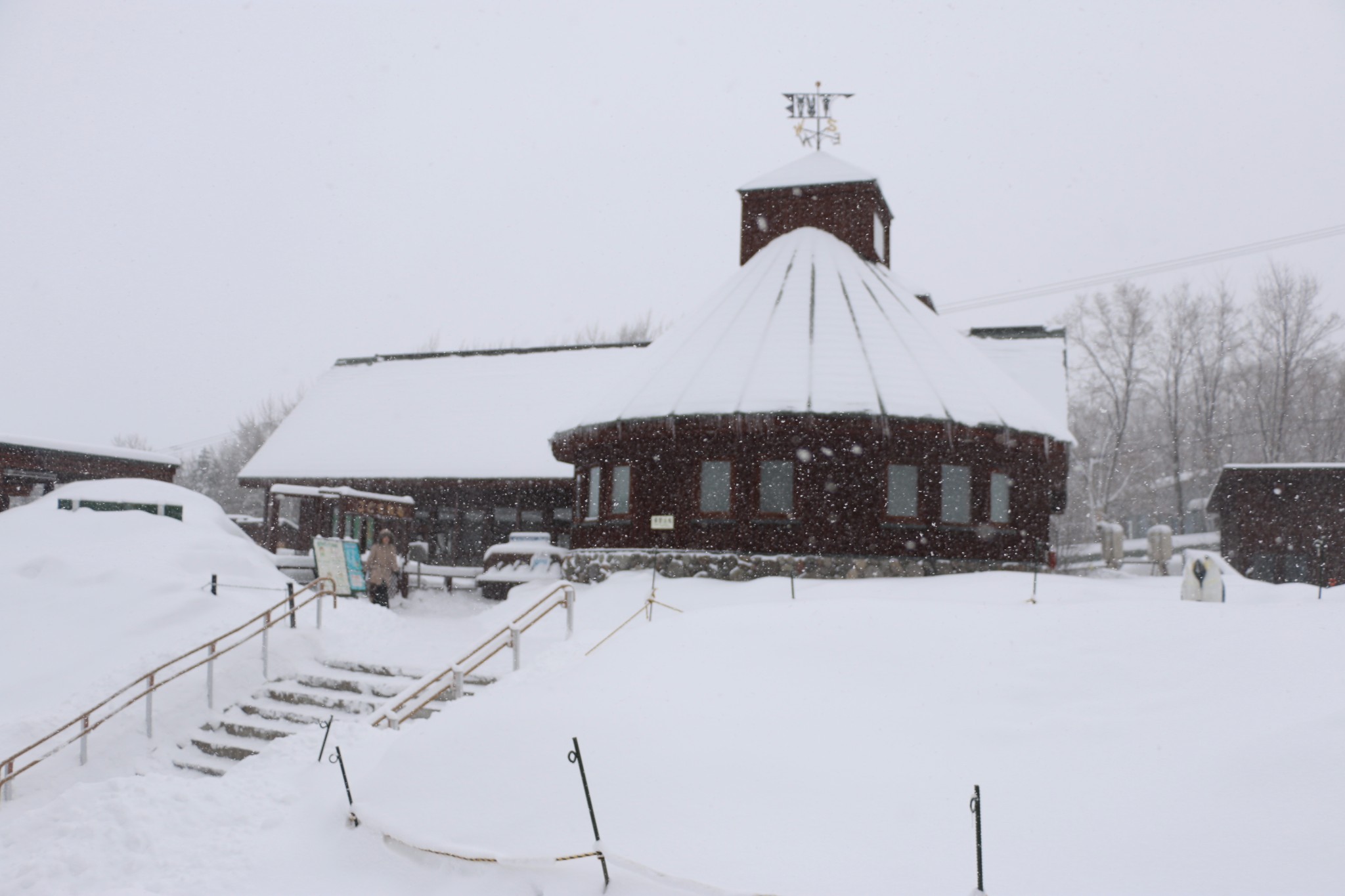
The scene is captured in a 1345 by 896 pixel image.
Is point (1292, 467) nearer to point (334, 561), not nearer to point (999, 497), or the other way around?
point (999, 497)

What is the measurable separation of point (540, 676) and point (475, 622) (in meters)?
7.25

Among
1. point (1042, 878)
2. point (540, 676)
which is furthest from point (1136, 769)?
point (540, 676)

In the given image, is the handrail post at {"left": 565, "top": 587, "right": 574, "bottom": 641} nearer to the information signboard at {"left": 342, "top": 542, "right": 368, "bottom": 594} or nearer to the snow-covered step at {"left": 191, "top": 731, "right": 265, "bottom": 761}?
the snow-covered step at {"left": 191, "top": 731, "right": 265, "bottom": 761}

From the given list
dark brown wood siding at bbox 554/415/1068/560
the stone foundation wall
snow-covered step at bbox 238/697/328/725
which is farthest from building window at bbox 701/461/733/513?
snow-covered step at bbox 238/697/328/725

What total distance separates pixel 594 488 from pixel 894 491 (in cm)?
616

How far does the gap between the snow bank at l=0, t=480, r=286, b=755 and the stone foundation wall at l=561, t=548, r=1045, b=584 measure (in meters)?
6.37

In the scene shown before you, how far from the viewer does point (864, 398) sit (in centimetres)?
1653

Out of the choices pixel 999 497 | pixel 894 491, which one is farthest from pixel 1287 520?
pixel 894 491

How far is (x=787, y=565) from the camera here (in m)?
16.4

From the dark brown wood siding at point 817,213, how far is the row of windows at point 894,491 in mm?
7273

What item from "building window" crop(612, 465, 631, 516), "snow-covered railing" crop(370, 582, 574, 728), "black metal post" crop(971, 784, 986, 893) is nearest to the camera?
"black metal post" crop(971, 784, 986, 893)

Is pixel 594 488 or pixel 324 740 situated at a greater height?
pixel 594 488

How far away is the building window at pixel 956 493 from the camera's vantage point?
57.5 ft

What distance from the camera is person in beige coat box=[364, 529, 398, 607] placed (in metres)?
18.2
